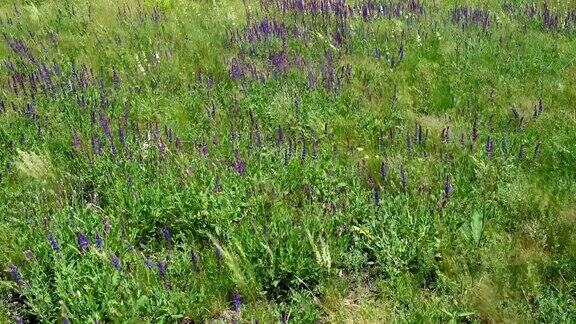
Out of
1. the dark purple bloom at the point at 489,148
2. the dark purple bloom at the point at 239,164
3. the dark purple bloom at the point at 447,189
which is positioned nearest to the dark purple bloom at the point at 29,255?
the dark purple bloom at the point at 239,164

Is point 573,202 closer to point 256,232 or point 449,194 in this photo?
point 449,194

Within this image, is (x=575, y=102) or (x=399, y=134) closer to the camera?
(x=399, y=134)

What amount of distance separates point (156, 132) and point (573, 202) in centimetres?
315

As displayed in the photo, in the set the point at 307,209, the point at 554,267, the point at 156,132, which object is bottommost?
the point at 554,267

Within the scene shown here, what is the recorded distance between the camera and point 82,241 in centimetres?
295

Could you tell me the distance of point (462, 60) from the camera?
19.1ft

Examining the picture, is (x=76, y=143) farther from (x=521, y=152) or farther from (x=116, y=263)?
(x=521, y=152)

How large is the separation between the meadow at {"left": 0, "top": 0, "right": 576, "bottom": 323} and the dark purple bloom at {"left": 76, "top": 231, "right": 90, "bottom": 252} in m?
0.04

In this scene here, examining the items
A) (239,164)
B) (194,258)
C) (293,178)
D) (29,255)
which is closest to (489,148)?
(293,178)

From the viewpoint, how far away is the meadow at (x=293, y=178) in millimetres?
2824

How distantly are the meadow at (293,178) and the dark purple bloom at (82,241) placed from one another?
0.13 ft

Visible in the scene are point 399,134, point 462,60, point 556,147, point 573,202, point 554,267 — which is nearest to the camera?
point 554,267

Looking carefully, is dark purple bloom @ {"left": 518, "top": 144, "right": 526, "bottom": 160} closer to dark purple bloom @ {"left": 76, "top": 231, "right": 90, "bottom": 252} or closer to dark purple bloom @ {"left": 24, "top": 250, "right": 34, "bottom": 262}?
dark purple bloom @ {"left": 76, "top": 231, "right": 90, "bottom": 252}

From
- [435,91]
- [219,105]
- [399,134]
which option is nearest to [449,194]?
[399,134]
